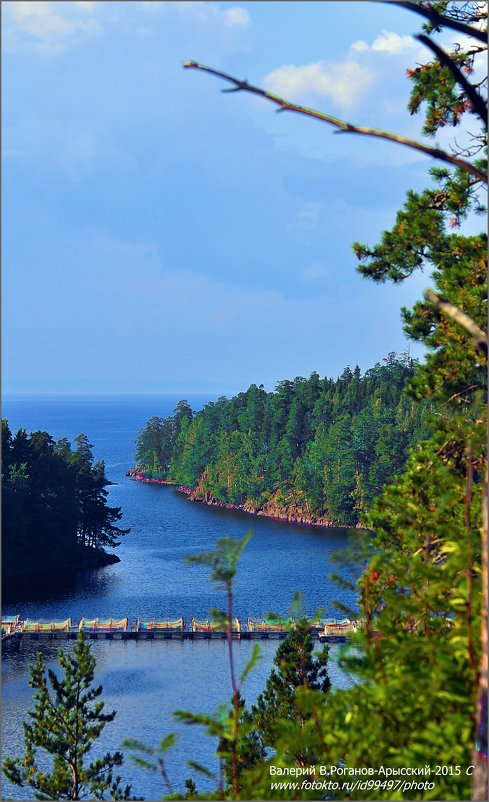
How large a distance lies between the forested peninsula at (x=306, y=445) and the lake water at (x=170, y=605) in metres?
2.25

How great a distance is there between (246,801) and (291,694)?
29.0ft

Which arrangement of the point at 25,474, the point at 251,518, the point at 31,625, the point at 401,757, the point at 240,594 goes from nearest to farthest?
1. the point at 401,757
2. the point at 31,625
3. the point at 240,594
4. the point at 25,474
5. the point at 251,518

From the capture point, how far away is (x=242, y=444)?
6019 cm

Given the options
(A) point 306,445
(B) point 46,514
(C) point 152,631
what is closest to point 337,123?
(C) point 152,631

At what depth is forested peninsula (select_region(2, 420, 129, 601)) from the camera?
34312 millimetres

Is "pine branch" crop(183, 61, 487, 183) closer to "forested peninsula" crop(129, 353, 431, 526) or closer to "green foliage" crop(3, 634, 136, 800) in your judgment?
"green foliage" crop(3, 634, 136, 800)

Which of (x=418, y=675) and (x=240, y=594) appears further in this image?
(x=240, y=594)

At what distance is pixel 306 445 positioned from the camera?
57.8 meters

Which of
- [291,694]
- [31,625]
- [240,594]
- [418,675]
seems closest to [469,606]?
[418,675]

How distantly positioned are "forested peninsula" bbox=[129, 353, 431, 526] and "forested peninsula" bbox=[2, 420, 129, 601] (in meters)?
14.9

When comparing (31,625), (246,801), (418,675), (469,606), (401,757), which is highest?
(469,606)

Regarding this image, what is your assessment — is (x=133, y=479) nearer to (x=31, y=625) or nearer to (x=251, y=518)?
(x=251, y=518)

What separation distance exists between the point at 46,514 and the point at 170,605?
8.15 meters

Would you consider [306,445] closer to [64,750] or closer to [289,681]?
[289,681]
